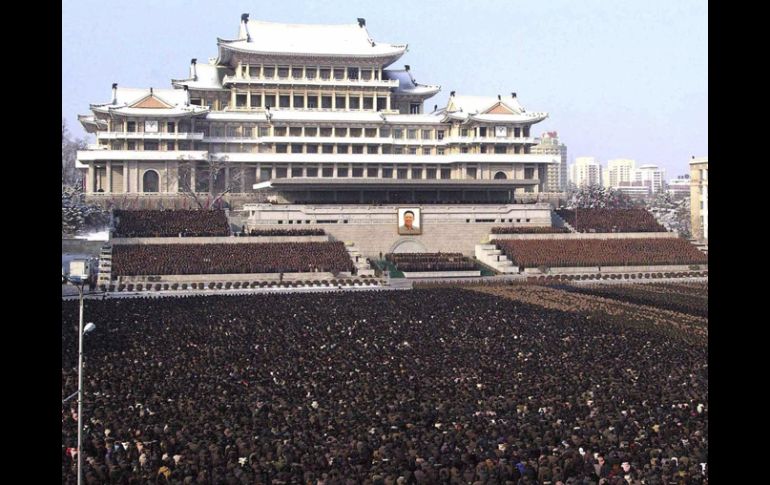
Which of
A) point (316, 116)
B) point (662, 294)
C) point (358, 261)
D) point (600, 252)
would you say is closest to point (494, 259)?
point (600, 252)

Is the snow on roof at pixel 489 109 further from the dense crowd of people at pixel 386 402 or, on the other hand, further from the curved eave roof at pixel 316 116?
the dense crowd of people at pixel 386 402

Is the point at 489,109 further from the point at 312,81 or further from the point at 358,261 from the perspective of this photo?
the point at 358,261

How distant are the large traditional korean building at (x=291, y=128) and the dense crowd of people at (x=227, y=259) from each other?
13.4 meters

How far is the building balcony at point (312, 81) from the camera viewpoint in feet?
248

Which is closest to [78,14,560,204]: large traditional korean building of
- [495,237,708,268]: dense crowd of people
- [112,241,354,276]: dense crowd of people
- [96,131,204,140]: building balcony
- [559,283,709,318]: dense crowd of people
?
[96,131,204,140]: building balcony

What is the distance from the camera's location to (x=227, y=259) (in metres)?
52.7

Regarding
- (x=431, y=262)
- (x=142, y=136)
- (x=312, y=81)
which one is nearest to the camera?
(x=431, y=262)

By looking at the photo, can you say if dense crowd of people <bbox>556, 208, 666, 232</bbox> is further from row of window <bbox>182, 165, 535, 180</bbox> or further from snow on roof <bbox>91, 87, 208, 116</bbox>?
snow on roof <bbox>91, 87, 208, 116</bbox>

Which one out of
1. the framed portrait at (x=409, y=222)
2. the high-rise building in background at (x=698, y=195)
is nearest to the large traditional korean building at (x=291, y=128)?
the framed portrait at (x=409, y=222)

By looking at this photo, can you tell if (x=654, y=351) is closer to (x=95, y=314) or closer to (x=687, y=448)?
(x=687, y=448)

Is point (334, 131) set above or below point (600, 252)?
above

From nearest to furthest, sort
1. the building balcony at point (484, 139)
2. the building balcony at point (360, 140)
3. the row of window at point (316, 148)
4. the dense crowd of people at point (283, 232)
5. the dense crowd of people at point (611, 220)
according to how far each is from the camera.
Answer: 1. the dense crowd of people at point (283, 232)
2. the dense crowd of people at point (611, 220)
3. the row of window at point (316, 148)
4. the building balcony at point (360, 140)
5. the building balcony at point (484, 139)

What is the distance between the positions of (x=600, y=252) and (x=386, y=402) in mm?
41493

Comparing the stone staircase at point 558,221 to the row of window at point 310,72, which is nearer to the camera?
the stone staircase at point 558,221
